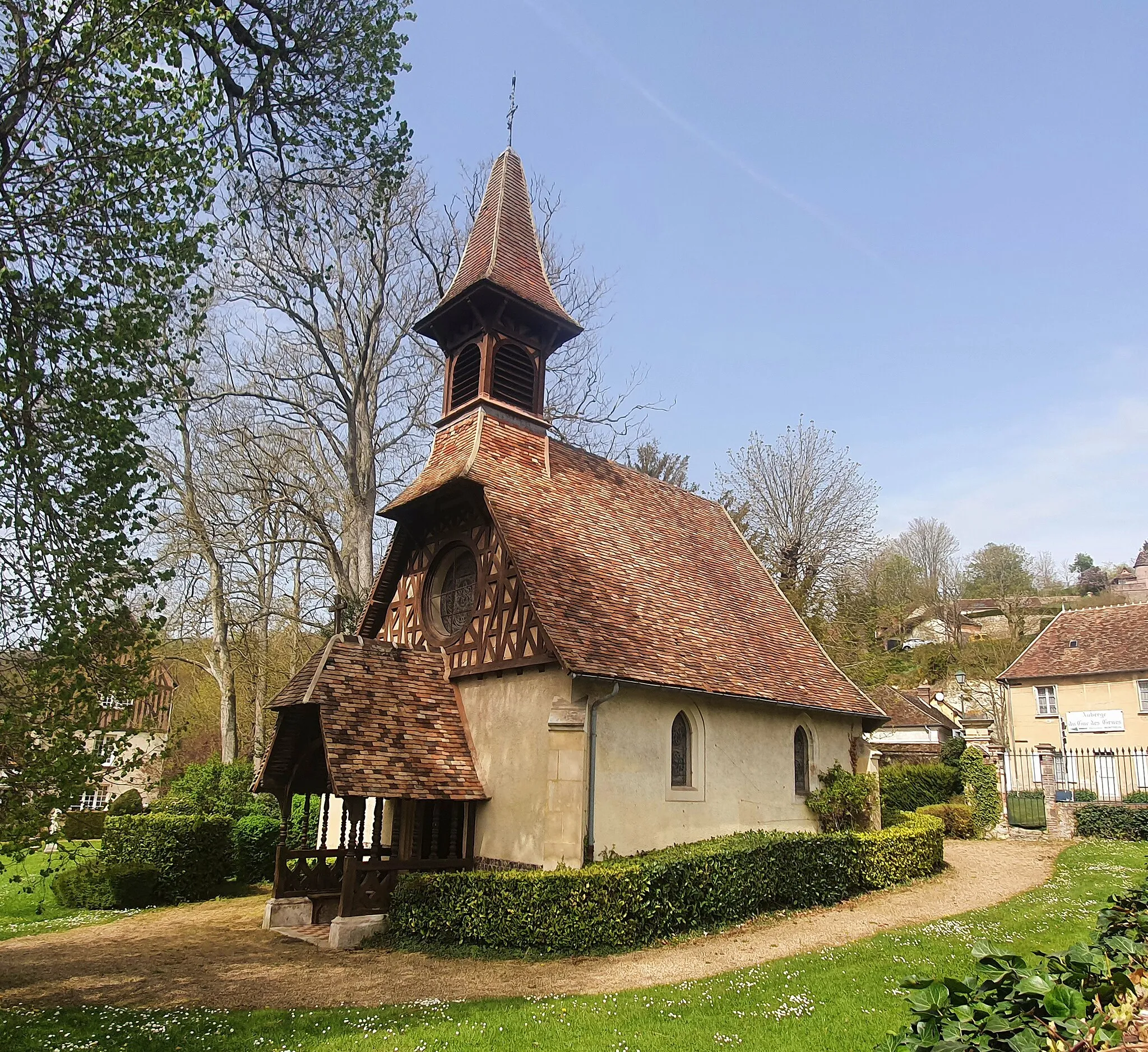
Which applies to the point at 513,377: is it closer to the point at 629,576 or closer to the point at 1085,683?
the point at 629,576

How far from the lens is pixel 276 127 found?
29.3 feet

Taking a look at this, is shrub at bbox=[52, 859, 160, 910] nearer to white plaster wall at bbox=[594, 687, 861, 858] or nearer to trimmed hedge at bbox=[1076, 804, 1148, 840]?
white plaster wall at bbox=[594, 687, 861, 858]

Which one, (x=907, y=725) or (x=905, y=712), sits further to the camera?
(x=905, y=712)

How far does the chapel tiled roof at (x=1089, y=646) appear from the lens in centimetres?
3388

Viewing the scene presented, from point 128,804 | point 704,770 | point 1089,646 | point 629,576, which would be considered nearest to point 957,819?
point 704,770

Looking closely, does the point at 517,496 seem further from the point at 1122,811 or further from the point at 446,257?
the point at 1122,811

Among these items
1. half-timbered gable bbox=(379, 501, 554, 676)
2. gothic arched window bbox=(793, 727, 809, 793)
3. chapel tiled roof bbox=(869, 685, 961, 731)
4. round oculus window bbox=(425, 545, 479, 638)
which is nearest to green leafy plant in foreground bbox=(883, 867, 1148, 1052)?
half-timbered gable bbox=(379, 501, 554, 676)

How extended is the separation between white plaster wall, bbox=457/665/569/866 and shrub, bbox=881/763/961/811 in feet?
60.3

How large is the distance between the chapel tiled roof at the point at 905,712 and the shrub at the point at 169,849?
29.2 metres

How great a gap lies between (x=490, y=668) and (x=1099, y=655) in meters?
30.8

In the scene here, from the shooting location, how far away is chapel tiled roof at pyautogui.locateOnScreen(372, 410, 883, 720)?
14.4 m

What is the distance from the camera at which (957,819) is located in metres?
24.8

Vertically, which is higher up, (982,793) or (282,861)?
(982,793)

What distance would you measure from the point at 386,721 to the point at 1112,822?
19859mm
